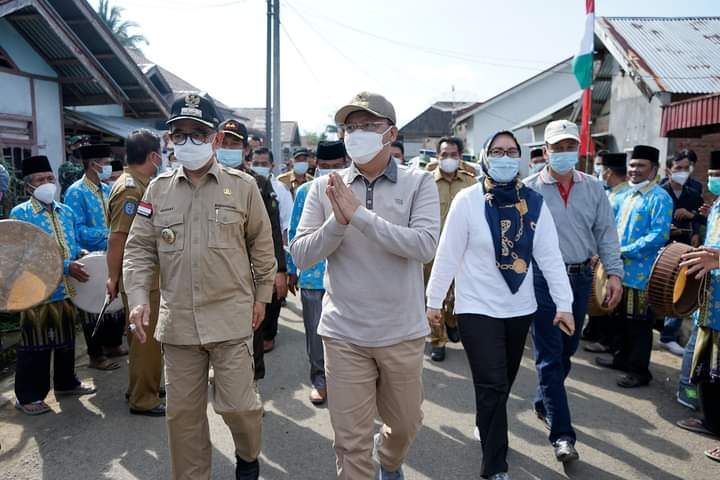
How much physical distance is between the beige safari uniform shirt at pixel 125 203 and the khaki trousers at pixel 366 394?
1763 millimetres

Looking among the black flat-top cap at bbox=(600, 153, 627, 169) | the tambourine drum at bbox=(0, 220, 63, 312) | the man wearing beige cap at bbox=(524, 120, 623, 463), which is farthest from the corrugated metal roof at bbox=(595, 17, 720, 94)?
the tambourine drum at bbox=(0, 220, 63, 312)

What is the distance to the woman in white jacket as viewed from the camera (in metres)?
3.33

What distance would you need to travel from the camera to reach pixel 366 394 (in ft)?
9.47

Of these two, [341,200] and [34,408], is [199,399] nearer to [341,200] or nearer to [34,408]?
[341,200]

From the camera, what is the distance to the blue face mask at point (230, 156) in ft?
15.0

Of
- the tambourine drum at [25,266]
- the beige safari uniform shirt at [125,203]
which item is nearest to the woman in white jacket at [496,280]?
the beige safari uniform shirt at [125,203]

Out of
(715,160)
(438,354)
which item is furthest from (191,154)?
(715,160)

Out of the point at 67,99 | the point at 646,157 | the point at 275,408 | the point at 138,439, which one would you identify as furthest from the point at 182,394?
the point at 67,99

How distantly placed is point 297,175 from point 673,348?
5.53 m

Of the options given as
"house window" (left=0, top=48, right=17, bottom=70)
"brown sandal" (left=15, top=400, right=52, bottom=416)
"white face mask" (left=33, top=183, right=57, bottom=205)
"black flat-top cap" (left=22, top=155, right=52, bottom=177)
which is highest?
"house window" (left=0, top=48, right=17, bottom=70)

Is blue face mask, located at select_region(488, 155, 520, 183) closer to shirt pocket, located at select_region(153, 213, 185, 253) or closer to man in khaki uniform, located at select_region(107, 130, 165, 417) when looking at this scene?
shirt pocket, located at select_region(153, 213, 185, 253)

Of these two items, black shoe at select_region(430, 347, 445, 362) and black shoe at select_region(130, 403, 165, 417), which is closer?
black shoe at select_region(130, 403, 165, 417)

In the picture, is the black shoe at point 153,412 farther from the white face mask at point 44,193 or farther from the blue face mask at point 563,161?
the blue face mask at point 563,161

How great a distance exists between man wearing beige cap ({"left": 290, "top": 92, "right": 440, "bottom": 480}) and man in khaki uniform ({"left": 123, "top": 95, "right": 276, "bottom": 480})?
45cm
